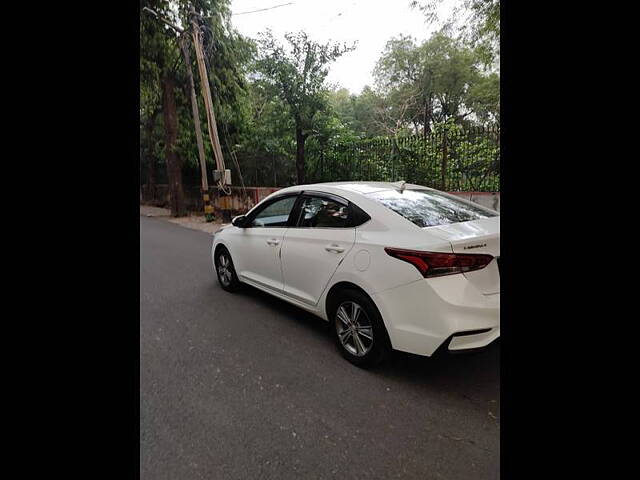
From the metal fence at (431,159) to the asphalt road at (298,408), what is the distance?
15.9 feet

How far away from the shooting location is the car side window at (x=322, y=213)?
3164 mm

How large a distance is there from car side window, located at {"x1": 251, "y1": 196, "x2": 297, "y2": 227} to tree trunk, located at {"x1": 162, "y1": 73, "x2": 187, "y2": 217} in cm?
1061

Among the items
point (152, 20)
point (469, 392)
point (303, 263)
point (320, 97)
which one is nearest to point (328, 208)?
point (303, 263)

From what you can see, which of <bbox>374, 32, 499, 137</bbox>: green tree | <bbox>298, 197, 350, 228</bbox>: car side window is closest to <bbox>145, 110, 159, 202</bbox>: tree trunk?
<bbox>374, 32, 499, 137</bbox>: green tree

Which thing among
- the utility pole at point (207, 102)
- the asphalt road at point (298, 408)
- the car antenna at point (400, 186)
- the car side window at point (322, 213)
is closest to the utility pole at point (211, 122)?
the utility pole at point (207, 102)

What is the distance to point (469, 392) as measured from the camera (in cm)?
253

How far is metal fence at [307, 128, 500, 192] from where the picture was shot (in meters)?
7.03

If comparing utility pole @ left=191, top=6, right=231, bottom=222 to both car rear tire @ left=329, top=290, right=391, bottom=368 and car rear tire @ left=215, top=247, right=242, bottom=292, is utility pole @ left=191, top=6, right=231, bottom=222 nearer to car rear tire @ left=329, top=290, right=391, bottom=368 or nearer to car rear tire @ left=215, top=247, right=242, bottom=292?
car rear tire @ left=215, top=247, right=242, bottom=292

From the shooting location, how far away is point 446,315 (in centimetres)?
240

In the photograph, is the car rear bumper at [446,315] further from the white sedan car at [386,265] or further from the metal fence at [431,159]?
the metal fence at [431,159]

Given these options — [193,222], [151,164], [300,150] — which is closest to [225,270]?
[300,150]

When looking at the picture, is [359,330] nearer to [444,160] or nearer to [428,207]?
[428,207]
